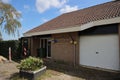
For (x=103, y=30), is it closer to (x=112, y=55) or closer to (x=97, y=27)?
(x=97, y=27)

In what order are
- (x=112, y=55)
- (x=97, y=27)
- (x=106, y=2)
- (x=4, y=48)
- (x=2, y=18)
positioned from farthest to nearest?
1. (x=2, y=18)
2. (x=4, y=48)
3. (x=106, y=2)
4. (x=97, y=27)
5. (x=112, y=55)

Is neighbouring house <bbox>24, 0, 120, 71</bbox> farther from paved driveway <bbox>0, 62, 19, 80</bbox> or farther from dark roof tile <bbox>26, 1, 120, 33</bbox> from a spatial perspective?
paved driveway <bbox>0, 62, 19, 80</bbox>

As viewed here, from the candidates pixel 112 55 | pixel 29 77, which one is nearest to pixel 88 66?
pixel 112 55

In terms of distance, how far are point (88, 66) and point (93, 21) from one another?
341 centimetres

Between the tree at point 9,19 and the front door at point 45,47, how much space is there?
243 inches

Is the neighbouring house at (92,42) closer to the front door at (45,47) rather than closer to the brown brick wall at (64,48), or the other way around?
the brown brick wall at (64,48)

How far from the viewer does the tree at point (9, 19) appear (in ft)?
68.4

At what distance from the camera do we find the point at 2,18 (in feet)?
69.7

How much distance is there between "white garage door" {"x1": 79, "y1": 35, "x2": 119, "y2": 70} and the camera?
9.34m

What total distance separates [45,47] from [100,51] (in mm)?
8602

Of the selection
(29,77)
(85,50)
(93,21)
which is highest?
(93,21)

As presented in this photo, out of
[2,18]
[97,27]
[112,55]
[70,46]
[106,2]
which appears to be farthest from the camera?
[2,18]

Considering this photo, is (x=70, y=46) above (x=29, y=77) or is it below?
above

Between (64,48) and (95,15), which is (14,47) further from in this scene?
(95,15)
